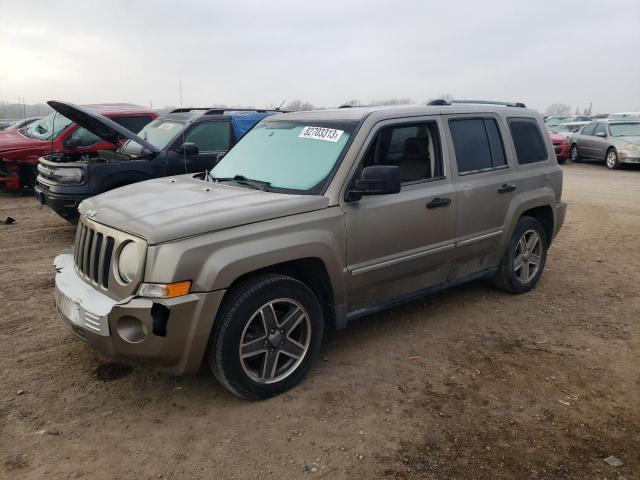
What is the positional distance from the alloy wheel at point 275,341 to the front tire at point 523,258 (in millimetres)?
2513

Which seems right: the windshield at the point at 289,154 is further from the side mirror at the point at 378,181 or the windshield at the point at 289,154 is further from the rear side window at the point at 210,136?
the rear side window at the point at 210,136

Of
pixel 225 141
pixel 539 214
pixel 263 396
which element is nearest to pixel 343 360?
pixel 263 396

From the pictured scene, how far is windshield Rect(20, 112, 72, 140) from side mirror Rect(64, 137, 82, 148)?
244 mm

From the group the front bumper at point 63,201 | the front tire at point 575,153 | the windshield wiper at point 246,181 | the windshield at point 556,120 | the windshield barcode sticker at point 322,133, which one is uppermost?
the windshield at point 556,120

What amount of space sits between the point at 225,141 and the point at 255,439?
5.95 m

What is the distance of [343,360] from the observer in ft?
13.1

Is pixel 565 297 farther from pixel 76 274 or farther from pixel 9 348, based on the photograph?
pixel 9 348

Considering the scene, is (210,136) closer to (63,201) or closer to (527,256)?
(63,201)

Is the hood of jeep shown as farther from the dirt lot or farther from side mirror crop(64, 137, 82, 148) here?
side mirror crop(64, 137, 82, 148)

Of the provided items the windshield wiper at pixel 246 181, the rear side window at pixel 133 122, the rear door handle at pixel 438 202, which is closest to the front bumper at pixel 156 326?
the windshield wiper at pixel 246 181

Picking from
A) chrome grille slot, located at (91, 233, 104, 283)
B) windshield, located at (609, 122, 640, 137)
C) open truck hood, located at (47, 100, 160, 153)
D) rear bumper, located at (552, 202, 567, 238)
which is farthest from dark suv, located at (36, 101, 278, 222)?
windshield, located at (609, 122, 640, 137)

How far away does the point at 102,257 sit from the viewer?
327cm

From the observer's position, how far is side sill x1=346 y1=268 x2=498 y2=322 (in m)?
3.92

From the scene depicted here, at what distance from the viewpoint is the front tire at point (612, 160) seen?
55.7 ft
